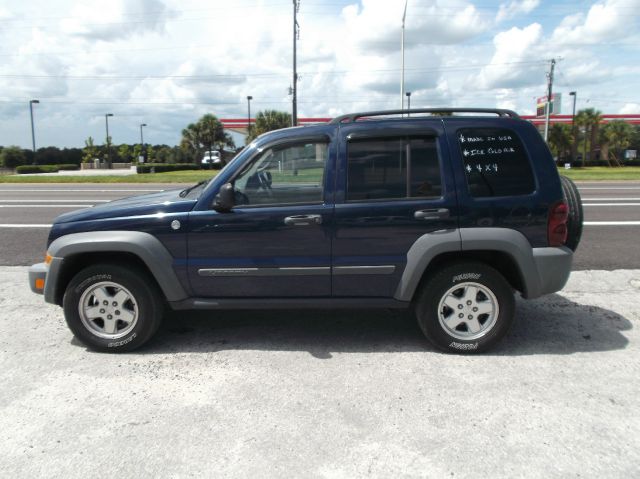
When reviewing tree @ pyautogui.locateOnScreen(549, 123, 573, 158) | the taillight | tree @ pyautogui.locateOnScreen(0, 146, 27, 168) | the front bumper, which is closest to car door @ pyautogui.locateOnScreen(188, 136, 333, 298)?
the front bumper

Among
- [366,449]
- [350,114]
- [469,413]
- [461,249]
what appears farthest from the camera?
[350,114]

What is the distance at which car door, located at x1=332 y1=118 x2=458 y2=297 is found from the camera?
3.73 m

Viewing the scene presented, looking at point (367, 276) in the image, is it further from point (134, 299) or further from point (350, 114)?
point (134, 299)

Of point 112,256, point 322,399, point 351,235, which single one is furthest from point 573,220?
point 112,256

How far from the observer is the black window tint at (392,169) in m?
3.78

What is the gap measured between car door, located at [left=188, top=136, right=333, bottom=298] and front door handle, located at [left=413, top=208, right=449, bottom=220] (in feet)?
2.17

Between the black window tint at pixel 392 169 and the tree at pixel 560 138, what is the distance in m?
54.3

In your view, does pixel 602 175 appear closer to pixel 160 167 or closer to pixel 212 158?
pixel 160 167

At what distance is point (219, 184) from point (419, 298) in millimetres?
1787

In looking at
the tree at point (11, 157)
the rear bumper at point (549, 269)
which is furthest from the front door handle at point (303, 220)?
the tree at point (11, 157)

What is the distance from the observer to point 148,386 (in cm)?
340

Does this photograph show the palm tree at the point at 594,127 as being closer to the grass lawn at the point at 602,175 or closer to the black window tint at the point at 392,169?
the grass lawn at the point at 602,175

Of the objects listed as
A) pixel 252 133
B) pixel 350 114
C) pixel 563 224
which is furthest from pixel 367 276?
pixel 252 133

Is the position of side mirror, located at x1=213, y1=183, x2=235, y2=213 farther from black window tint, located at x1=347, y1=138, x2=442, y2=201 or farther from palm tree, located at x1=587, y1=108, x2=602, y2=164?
palm tree, located at x1=587, y1=108, x2=602, y2=164
